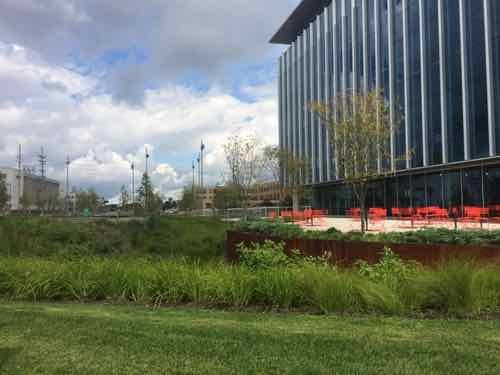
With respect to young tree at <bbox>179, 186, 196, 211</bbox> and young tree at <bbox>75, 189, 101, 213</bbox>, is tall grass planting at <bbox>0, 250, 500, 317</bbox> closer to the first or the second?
young tree at <bbox>179, 186, 196, 211</bbox>

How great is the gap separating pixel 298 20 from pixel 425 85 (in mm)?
23454

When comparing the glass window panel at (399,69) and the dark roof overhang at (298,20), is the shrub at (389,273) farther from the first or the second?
the dark roof overhang at (298,20)

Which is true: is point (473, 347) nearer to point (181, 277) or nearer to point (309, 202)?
point (181, 277)

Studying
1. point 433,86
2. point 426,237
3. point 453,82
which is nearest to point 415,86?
point 433,86

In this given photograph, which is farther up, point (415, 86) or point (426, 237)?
point (415, 86)

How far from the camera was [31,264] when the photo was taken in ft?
25.1

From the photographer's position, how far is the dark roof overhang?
146 feet

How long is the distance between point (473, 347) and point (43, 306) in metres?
5.54

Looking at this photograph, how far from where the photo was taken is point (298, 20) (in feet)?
155

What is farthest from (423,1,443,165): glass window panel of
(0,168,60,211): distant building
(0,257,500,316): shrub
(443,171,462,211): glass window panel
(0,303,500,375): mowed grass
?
(0,168,60,211): distant building

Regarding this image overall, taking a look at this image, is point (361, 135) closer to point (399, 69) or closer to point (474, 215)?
point (474, 215)

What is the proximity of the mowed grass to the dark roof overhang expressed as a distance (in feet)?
142

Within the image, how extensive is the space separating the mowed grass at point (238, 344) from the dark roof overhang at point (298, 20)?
142 ft

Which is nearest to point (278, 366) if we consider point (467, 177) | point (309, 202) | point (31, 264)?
point (31, 264)
